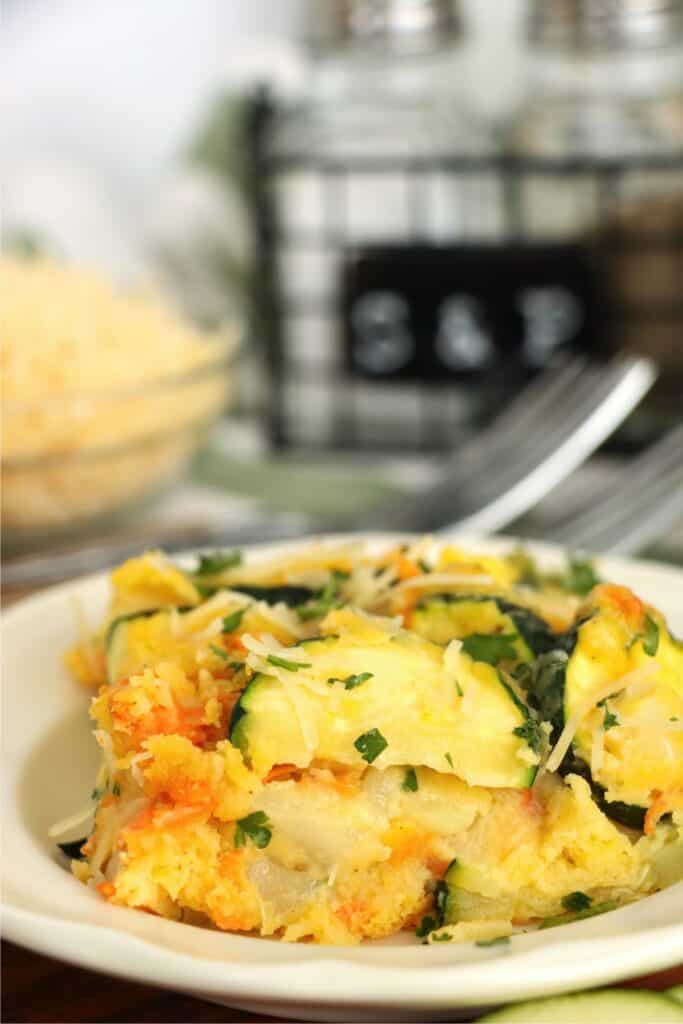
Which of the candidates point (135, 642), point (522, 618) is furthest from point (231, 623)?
point (522, 618)

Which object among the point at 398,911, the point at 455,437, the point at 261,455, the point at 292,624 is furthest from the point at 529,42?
the point at 398,911

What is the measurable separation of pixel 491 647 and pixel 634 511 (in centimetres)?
62

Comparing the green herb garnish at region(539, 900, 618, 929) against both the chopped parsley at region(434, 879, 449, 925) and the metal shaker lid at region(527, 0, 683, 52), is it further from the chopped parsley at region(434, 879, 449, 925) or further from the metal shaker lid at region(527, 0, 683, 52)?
the metal shaker lid at region(527, 0, 683, 52)

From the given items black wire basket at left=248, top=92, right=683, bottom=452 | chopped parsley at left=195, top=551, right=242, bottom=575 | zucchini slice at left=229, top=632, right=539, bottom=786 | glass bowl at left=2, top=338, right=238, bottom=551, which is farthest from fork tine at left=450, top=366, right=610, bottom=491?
zucchini slice at left=229, top=632, right=539, bottom=786

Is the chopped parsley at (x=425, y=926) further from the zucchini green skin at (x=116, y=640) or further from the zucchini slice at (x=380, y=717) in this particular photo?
the zucchini green skin at (x=116, y=640)

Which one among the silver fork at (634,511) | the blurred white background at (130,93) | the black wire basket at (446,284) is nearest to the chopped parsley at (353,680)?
the silver fork at (634,511)

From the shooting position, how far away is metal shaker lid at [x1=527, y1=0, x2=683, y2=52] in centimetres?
181

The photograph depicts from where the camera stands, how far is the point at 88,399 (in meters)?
1.50

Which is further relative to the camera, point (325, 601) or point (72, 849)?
point (325, 601)

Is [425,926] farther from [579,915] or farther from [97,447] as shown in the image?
[97,447]

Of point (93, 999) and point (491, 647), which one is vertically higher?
point (491, 647)

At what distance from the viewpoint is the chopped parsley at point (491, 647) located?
0.79 meters

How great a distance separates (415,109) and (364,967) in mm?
1616

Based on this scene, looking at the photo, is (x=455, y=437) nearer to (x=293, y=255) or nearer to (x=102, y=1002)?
(x=293, y=255)
